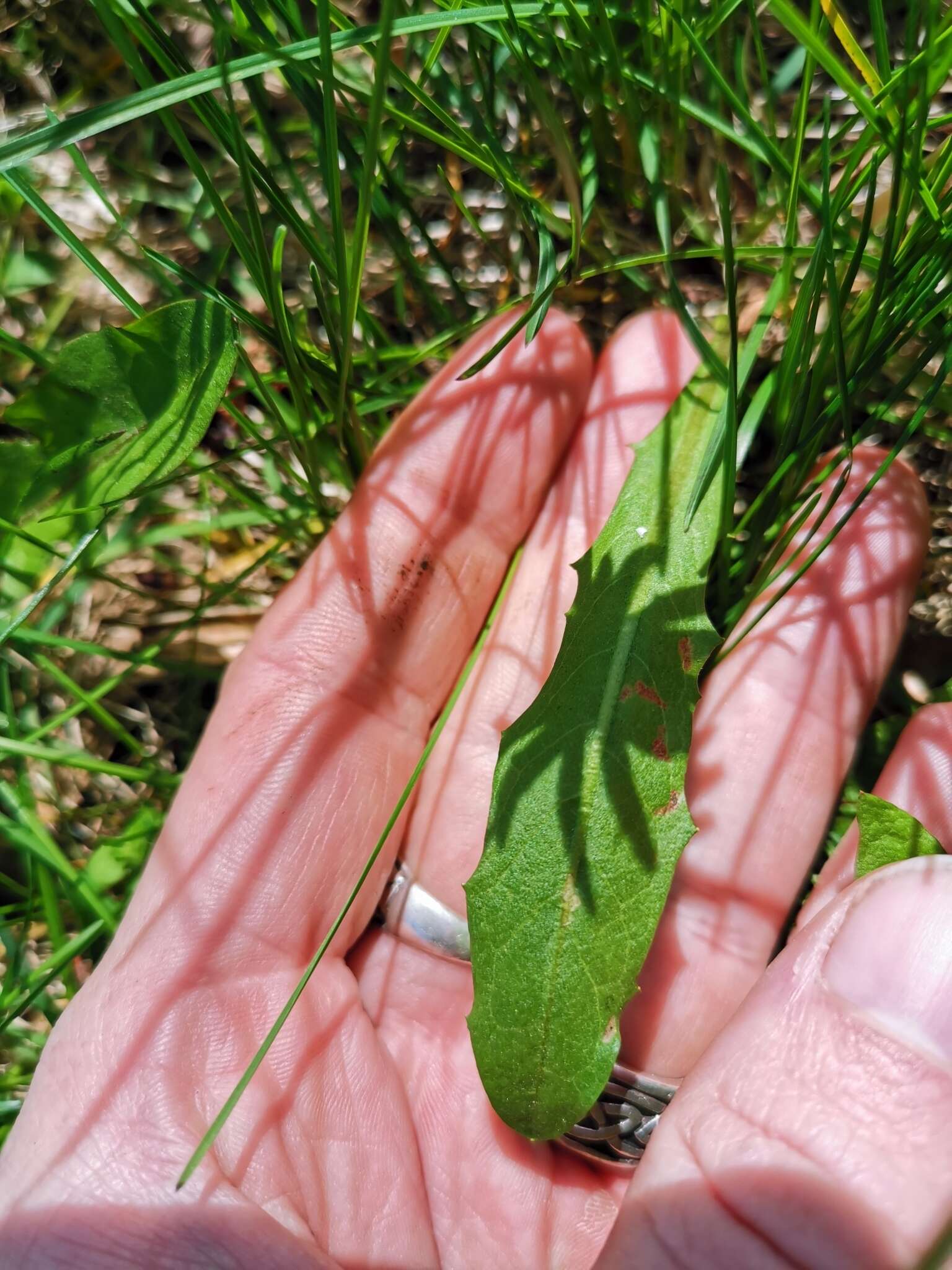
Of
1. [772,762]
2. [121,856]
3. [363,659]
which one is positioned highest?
[772,762]

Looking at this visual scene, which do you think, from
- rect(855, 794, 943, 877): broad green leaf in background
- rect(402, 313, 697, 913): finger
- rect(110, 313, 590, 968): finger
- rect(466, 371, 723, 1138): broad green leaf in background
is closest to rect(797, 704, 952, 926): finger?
rect(855, 794, 943, 877): broad green leaf in background

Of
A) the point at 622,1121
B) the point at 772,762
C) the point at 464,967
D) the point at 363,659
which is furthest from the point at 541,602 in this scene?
the point at 622,1121

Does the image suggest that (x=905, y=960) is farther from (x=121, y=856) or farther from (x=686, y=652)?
(x=121, y=856)

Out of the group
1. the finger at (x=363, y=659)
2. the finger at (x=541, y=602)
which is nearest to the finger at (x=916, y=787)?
the finger at (x=541, y=602)

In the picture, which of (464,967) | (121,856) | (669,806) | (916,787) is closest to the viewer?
(669,806)

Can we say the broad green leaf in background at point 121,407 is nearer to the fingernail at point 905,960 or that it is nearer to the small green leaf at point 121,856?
the small green leaf at point 121,856

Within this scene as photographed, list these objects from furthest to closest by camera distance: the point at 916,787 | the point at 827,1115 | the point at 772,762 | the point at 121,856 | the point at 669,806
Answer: the point at 121,856, the point at 772,762, the point at 916,787, the point at 669,806, the point at 827,1115

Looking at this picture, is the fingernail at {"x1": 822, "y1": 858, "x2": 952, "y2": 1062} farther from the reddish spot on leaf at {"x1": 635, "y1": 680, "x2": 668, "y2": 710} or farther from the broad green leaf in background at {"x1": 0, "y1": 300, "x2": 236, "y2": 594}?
the broad green leaf in background at {"x1": 0, "y1": 300, "x2": 236, "y2": 594}
